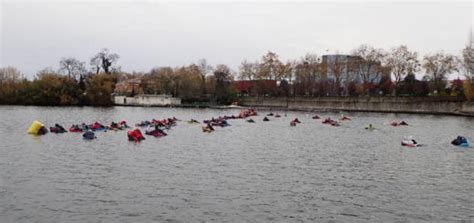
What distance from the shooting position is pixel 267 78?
15838 centimetres

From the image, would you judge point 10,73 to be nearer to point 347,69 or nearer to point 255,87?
point 255,87

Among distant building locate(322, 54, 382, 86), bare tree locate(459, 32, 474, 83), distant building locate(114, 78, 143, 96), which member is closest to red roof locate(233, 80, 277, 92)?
distant building locate(322, 54, 382, 86)

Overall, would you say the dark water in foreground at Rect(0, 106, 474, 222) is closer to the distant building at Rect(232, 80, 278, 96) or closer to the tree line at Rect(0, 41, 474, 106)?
the tree line at Rect(0, 41, 474, 106)

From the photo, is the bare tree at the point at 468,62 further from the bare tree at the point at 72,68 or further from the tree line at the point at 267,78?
the bare tree at the point at 72,68

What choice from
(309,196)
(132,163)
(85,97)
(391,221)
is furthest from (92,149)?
(85,97)

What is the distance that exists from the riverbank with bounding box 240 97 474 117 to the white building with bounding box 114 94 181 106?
72.3 feet

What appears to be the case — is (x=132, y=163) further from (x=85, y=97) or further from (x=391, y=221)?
(x=85, y=97)

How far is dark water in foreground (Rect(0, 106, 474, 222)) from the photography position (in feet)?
60.7

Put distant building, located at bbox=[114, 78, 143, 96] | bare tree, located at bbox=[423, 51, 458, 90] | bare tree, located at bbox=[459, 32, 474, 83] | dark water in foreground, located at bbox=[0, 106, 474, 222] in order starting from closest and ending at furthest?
1. dark water in foreground, located at bbox=[0, 106, 474, 222]
2. bare tree, located at bbox=[459, 32, 474, 83]
3. bare tree, located at bbox=[423, 51, 458, 90]
4. distant building, located at bbox=[114, 78, 143, 96]

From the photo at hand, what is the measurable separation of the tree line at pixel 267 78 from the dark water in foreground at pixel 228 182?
88.2 metres

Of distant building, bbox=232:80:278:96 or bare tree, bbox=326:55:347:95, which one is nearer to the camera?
bare tree, bbox=326:55:347:95

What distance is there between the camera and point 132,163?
2961 centimetres

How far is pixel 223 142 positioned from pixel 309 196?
2203 cm

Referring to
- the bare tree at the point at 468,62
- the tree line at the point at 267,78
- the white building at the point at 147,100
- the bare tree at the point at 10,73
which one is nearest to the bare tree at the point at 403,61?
the tree line at the point at 267,78
